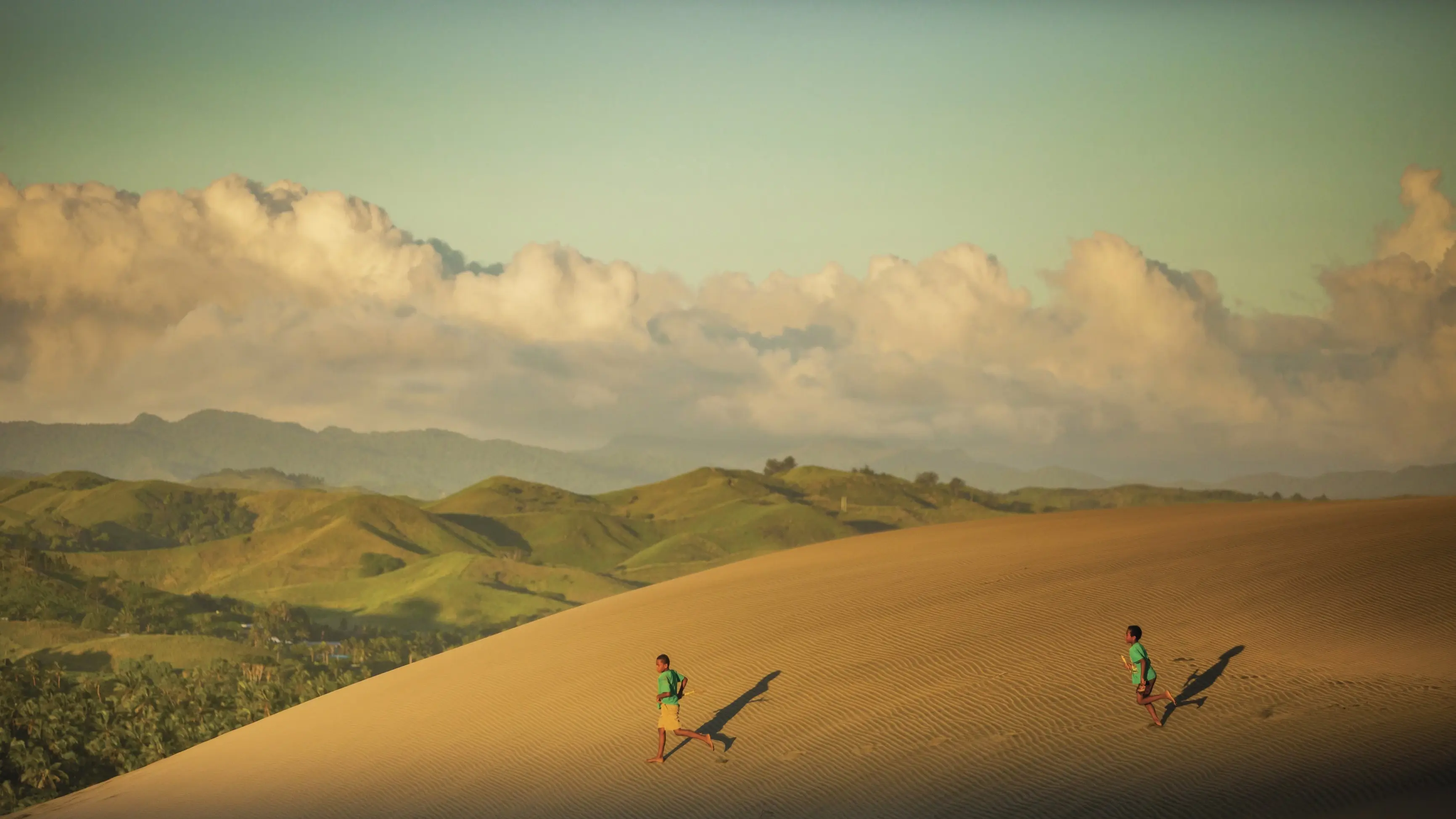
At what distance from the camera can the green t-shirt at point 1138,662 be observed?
19.2 meters

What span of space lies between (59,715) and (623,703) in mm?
27215

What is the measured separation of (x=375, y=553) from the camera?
193m

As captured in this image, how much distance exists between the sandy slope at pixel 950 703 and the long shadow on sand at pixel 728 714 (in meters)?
0.13

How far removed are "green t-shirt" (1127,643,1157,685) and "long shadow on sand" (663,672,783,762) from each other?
6371mm

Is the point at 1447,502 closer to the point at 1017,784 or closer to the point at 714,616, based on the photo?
the point at 714,616

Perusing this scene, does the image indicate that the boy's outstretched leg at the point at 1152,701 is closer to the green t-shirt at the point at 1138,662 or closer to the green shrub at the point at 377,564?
the green t-shirt at the point at 1138,662

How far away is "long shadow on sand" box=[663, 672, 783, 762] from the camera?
71.7 feet

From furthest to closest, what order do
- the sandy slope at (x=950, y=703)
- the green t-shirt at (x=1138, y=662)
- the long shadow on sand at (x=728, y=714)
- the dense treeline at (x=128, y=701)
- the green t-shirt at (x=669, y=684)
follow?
the dense treeline at (x=128, y=701) < the long shadow on sand at (x=728, y=714) < the green t-shirt at (x=669, y=684) < the green t-shirt at (x=1138, y=662) < the sandy slope at (x=950, y=703)

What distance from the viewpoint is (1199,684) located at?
68.2 ft

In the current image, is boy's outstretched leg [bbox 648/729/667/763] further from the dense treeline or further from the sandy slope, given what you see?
the dense treeline

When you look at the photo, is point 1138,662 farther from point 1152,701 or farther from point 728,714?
point 728,714

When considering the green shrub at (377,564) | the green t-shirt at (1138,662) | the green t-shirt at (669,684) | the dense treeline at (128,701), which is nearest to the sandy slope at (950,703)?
the green t-shirt at (1138,662)

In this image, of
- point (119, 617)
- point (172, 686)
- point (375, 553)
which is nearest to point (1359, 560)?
point (172, 686)

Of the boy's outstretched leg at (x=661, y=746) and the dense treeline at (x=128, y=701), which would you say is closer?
the boy's outstretched leg at (x=661, y=746)
